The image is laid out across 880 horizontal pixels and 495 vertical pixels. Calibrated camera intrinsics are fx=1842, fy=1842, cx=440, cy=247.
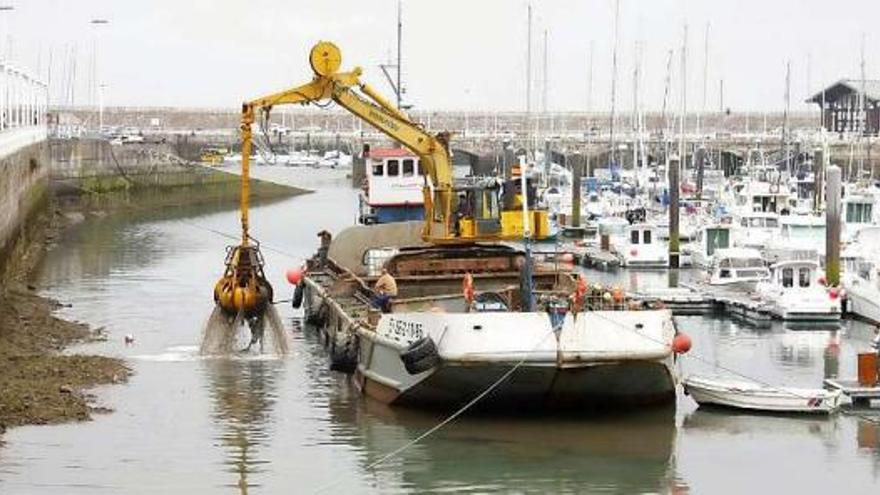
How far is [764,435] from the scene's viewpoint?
1031 inches

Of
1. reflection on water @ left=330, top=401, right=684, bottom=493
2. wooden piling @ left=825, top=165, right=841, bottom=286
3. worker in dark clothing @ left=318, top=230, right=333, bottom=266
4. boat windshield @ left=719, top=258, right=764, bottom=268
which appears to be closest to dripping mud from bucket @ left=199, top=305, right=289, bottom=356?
reflection on water @ left=330, top=401, right=684, bottom=493

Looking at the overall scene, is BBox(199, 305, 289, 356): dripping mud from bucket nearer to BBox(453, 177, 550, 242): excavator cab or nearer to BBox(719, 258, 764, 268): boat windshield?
BBox(453, 177, 550, 242): excavator cab

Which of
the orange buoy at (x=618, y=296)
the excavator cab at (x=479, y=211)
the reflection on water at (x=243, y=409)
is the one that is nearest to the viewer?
the reflection on water at (x=243, y=409)

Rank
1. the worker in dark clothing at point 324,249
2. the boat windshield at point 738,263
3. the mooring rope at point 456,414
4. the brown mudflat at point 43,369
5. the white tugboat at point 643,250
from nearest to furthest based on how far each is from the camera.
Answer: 1. the mooring rope at point 456,414
2. the brown mudflat at point 43,369
3. the worker in dark clothing at point 324,249
4. the boat windshield at point 738,263
5. the white tugboat at point 643,250

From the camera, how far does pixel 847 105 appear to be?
119625 mm

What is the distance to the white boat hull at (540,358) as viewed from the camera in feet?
82.5

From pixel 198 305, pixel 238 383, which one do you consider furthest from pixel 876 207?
pixel 238 383

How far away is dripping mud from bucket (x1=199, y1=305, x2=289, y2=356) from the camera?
32438 millimetres

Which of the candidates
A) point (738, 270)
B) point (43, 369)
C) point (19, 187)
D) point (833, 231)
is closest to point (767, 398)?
point (43, 369)

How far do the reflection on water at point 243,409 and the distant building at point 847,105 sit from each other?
276 ft

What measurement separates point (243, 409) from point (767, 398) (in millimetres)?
7920

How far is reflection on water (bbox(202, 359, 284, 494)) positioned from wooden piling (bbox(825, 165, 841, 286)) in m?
16.9

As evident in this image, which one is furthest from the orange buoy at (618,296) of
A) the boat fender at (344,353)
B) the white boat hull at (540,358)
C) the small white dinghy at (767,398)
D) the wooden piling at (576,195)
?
the wooden piling at (576,195)

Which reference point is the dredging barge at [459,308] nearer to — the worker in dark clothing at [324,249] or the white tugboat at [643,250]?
the worker in dark clothing at [324,249]
